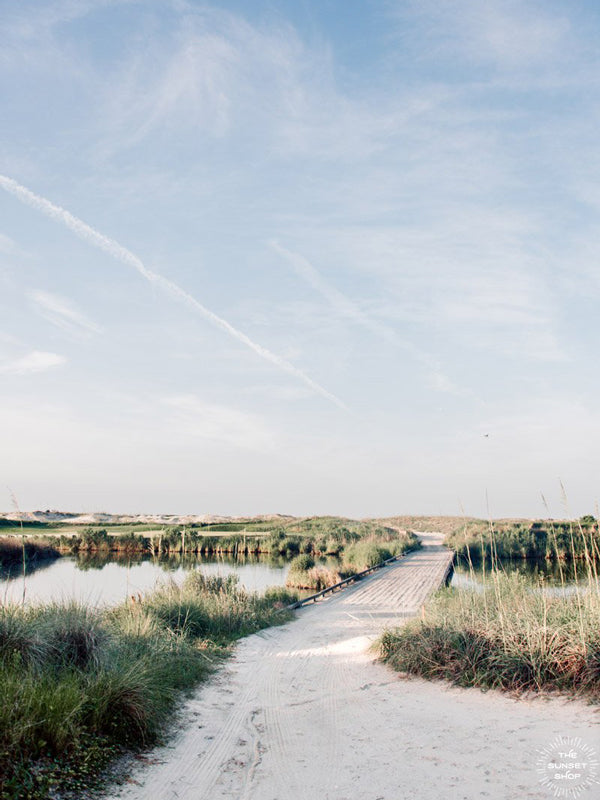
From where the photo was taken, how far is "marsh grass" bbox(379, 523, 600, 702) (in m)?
6.56

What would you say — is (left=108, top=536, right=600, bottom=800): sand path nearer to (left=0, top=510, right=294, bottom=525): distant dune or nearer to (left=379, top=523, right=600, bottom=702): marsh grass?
(left=379, top=523, right=600, bottom=702): marsh grass

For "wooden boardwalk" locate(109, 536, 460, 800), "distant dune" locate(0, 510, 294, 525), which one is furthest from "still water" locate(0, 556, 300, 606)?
"distant dune" locate(0, 510, 294, 525)

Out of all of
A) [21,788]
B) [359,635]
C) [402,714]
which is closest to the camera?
[21,788]

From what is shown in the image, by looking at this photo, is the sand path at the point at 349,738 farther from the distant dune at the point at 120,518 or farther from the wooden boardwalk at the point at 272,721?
the distant dune at the point at 120,518

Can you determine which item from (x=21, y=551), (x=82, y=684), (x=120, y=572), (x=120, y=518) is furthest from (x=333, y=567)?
(x=120, y=518)

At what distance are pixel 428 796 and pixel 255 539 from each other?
1430 inches

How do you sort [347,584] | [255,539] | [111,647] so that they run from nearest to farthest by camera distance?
[111,647], [347,584], [255,539]

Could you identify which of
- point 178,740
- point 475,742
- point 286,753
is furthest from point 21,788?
point 475,742

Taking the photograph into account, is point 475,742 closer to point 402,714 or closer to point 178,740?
point 402,714

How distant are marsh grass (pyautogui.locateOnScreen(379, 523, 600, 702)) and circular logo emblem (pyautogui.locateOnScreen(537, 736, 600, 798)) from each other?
1282 millimetres

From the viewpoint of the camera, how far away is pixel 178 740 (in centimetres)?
541

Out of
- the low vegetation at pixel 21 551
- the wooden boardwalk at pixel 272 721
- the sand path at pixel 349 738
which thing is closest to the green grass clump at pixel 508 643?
the sand path at pixel 349 738

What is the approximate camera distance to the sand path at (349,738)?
14.6ft

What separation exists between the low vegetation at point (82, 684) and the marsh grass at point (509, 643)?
2.78 meters
